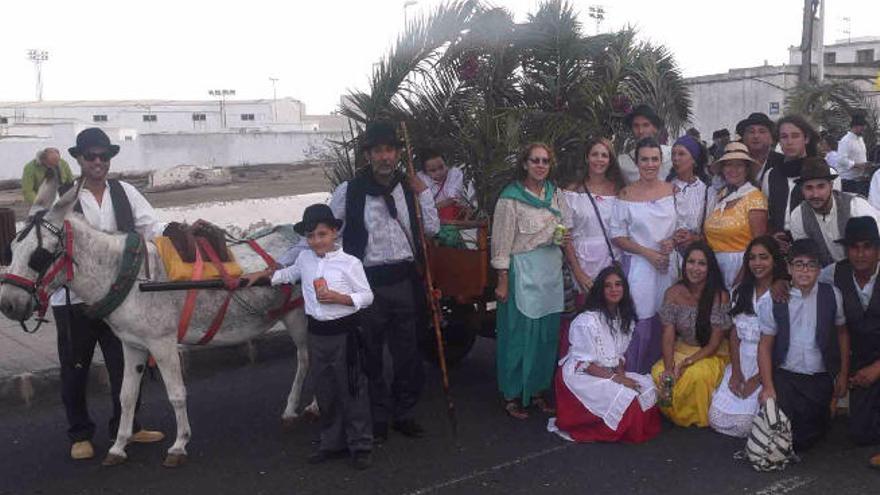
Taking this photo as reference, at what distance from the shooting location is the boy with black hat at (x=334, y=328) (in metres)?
4.97

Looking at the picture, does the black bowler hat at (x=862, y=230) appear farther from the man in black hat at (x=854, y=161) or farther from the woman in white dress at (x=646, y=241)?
the man in black hat at (x=854, y=161)

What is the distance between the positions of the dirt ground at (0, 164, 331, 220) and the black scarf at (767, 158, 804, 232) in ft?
36.3

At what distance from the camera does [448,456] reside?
5238 millimetres

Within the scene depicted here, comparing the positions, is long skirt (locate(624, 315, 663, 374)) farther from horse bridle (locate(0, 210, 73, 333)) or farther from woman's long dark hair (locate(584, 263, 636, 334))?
horse bridle (locate(0, 210, 73, 333))

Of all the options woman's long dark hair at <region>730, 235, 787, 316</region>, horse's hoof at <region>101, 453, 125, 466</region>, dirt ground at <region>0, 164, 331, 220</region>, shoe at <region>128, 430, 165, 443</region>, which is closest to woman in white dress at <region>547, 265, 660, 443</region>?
woman's long dark hair at <region>730, 235, 787, 316</region>

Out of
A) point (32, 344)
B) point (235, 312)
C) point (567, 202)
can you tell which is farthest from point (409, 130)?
point (32, 344)

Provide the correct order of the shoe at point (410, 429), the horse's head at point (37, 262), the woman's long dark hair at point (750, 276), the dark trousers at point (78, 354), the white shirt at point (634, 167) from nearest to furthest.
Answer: the horse's head at point (37, 262), the dark trousers at point (78, 354), the woman's long dark hair at point (750, 276), the shoe at point (410, 429), the white shirt at point (634, 167)

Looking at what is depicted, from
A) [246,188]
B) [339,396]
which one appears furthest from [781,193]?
[246,188]

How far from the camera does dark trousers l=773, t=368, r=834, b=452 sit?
16.8 feet

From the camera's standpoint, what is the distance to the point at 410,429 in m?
5.61

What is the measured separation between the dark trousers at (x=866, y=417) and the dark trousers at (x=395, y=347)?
2622 mm

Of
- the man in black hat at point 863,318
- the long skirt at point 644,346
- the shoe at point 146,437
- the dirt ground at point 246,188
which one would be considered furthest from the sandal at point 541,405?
the dirt ground at point 246,188

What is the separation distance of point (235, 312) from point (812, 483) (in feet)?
11.4

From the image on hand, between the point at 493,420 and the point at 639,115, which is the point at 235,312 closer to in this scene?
the point at 493,420
